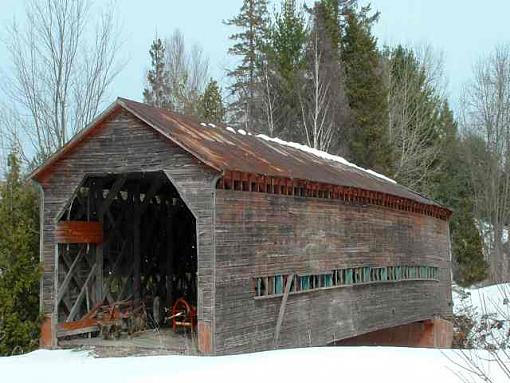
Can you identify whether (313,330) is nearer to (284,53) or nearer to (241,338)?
(241,338)

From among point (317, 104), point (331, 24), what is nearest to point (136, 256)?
point (317, 104)

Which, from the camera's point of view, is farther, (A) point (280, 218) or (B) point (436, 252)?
(B) point (436, 252)

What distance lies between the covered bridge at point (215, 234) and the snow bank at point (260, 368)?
142cm

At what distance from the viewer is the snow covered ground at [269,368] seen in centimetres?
786

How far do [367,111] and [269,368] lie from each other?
27822mm

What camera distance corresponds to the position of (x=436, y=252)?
23.0 metres

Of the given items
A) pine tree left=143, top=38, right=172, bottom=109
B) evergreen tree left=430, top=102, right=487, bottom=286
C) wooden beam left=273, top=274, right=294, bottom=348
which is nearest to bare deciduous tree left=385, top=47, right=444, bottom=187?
evergreen tree left=430, top=102, right=487, bottom=286

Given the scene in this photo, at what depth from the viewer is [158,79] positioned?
145 feet

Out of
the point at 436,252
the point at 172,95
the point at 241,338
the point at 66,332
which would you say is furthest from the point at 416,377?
the point at 172,95

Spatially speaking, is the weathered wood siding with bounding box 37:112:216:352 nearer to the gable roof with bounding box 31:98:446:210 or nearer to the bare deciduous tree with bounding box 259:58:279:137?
the gable roof with bounding box 31:98:446:210

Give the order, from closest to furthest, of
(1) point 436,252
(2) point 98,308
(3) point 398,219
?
(2) point 98,308, (3) point 398,219, (1) point 436,252

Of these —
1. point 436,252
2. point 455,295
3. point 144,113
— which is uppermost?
point 144,113

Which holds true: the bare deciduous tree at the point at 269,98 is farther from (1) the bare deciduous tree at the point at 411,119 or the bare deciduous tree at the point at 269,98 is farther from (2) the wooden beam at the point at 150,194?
(2) the wooden beam at the point at 150,194

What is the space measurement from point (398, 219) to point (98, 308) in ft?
31.1
